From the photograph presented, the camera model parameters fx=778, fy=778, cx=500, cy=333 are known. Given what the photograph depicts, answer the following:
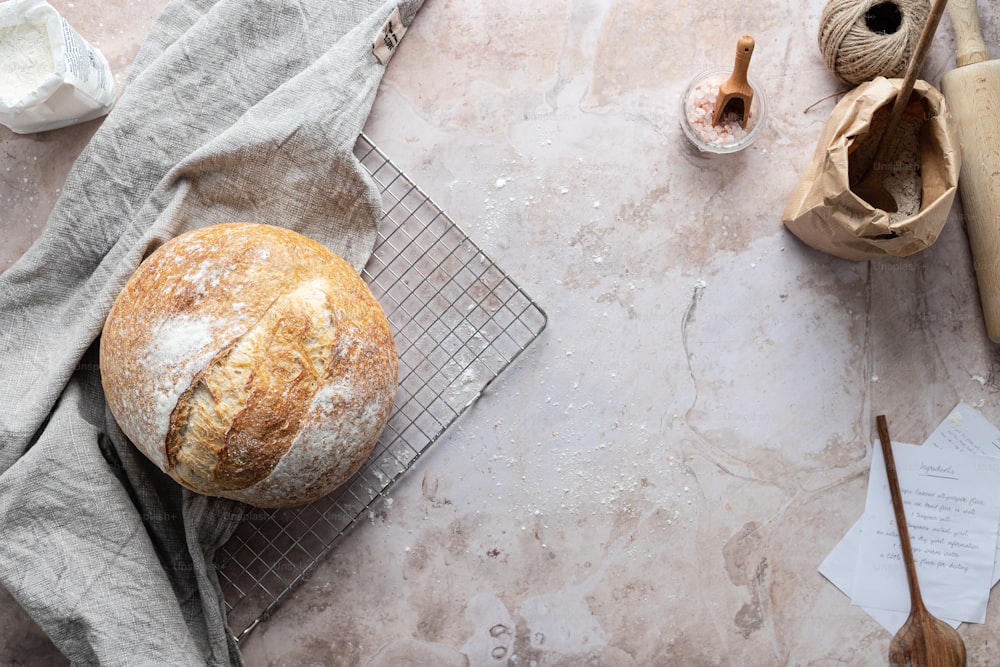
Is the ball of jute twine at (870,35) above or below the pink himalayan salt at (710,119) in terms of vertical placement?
above

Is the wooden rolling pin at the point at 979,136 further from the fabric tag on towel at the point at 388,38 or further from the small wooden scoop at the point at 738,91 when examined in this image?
the fabric tag on towel at the point at 388,38

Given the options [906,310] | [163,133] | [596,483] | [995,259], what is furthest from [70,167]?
[995,259]

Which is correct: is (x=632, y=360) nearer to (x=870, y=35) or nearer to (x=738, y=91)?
(x=738, y=91)

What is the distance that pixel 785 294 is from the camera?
1.70m

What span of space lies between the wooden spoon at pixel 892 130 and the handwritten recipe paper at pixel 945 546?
0.60m

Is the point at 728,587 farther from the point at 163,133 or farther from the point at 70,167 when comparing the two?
the point at 70,167

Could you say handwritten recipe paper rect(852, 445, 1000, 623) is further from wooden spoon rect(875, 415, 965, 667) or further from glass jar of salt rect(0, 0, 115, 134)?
glass jar of salt rect(0, 0, 115, 134)

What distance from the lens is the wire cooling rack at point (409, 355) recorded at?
64.2 inches

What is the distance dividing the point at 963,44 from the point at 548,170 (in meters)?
0.91

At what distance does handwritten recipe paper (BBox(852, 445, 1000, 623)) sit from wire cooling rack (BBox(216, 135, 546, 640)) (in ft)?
2.92

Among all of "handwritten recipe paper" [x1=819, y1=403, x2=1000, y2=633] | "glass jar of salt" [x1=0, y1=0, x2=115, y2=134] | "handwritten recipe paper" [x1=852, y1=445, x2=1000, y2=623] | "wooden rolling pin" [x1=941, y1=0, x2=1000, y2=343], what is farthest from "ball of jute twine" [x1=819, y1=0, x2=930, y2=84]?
"glass jar of salt" [x1=0, y1=0, x2=115, y2=134]

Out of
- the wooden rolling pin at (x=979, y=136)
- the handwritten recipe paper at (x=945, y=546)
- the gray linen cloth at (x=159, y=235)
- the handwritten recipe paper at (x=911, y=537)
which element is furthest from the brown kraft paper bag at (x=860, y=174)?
the gray linen cloth at (x=159, y=235)

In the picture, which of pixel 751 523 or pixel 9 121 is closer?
pixel 9 121

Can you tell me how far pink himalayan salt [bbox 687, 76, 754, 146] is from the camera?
1654mm
